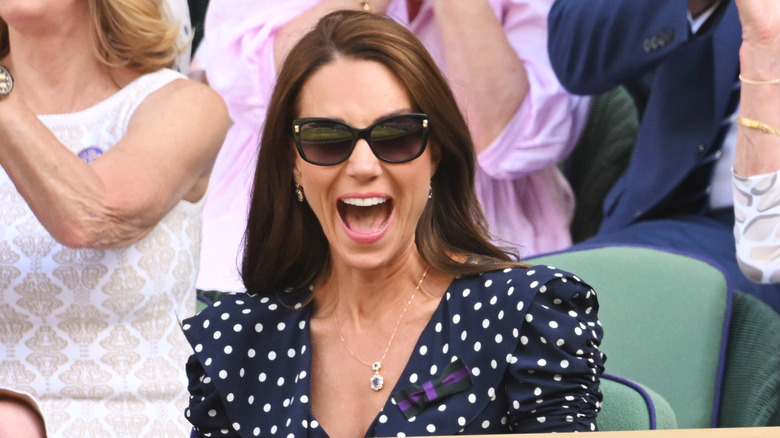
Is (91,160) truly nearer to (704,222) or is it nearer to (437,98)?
(437,98)

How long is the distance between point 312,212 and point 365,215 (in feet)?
0.64

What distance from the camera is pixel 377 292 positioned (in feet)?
5.95

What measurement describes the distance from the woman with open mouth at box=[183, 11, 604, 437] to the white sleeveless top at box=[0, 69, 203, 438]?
15.9 inches

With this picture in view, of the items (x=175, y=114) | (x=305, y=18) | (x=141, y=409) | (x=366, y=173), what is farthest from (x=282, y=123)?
(x=305, y=18)

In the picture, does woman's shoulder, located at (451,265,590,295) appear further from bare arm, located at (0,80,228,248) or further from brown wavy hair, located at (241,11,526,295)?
bare arm, located at (0,80,228,248)

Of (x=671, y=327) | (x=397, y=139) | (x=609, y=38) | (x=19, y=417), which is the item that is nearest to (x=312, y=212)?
(x=397, y=139)

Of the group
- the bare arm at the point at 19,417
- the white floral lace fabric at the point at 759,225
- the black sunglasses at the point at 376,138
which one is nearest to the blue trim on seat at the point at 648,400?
the black sunglasses at the point at 376,138

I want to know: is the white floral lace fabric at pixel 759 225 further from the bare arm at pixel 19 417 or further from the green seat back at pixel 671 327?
the bare arm at pixel 19 417

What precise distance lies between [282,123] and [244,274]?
0.88 ft

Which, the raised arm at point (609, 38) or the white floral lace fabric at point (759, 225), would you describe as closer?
the white floral lace fabric at point (759, 225)

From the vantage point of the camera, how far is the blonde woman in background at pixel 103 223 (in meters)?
2.12

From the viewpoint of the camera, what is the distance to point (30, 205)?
2062 millimetres

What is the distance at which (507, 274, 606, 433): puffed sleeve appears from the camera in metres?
1.59

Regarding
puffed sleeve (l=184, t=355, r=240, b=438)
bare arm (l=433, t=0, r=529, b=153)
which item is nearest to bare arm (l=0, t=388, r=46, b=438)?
puffed sleeve (l=184, t=355, r=240, b=438)
